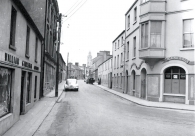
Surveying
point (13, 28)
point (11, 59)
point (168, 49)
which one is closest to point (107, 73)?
point (168, 49)

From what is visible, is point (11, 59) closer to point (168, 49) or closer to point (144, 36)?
point (144, 36)

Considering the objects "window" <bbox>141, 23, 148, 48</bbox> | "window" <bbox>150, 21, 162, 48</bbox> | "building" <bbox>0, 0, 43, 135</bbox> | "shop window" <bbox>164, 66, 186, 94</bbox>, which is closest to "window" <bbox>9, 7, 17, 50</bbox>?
"building" <bbox>0, 0, 43, 135</bbox>

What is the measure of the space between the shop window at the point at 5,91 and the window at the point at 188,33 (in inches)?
526

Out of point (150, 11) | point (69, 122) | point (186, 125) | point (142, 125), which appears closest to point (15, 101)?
point (69, 122)

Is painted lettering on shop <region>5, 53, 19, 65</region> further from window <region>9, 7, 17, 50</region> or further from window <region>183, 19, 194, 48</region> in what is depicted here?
window <region>183, 19, 194, 48</region>

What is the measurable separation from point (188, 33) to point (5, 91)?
45.9 ft

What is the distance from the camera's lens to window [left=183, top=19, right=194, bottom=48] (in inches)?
591

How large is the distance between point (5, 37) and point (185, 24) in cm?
1380

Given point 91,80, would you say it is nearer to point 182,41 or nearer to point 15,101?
point 182,41

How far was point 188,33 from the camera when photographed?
15.2 metres

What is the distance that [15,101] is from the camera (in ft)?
25.7

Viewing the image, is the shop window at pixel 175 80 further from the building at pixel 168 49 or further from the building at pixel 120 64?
the building at pixel 120 64

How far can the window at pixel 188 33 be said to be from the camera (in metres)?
15.0

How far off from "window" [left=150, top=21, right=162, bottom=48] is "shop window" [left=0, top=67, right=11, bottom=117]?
12239 mm
